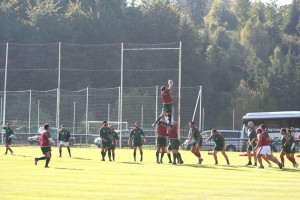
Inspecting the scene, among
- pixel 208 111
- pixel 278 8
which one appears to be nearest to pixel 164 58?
pixel 208 111

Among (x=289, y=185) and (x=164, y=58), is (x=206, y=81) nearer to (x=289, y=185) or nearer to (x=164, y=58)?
(x=164, y=58)

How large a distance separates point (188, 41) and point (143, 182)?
2880 inches

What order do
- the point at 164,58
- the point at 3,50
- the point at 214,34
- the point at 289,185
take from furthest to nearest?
Result: 1. the point at 214,34
2. the point at 3,50
3. the point at 164,58
4. the point at 289,185

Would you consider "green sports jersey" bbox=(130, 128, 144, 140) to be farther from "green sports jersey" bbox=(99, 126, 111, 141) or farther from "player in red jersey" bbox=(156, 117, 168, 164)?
"player in red jersey" bbox=(156, 117, 168, 164)

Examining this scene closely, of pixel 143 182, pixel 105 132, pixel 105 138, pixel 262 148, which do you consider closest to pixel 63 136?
pixel 105 138

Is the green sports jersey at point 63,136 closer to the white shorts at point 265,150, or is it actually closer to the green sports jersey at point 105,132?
the green sports jersey at point 105,132

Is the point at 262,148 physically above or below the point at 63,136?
below

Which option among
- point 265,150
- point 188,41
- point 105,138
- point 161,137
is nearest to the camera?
point 265,150

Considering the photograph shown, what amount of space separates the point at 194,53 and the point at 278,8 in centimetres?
4991

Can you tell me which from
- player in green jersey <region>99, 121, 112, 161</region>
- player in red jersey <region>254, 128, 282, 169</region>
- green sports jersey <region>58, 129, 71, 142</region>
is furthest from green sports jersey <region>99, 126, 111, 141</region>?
player in red jersey <region>254, 128, 282, 169</region>

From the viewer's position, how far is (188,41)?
99.4m

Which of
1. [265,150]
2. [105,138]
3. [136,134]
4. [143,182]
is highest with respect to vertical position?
[136,134]

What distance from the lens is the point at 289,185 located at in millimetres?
26484

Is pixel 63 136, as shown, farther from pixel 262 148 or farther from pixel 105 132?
pixel 262 148
